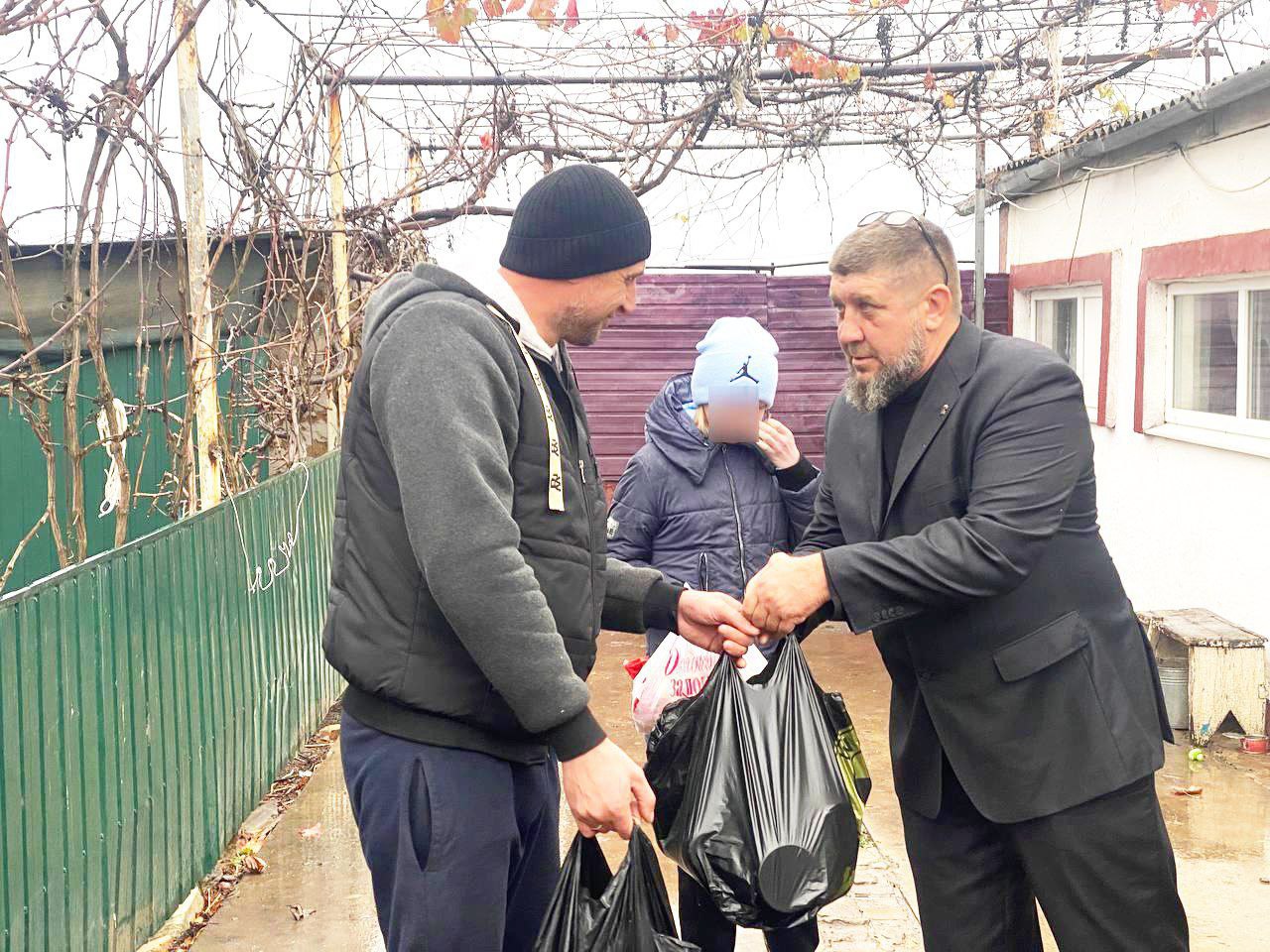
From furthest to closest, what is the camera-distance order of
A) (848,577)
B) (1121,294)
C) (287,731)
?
(1121,294), (287,731), (848,577)

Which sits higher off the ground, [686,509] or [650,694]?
[686,509]

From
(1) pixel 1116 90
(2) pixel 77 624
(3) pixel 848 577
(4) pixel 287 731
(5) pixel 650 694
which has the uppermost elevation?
(1) pixel 1116 90

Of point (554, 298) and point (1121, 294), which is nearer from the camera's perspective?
point (554, 298)

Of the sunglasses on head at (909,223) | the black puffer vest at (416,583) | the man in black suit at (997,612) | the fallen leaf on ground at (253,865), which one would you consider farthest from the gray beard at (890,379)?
the fallen leaf on ground at (253,865)

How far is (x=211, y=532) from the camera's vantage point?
185 inches

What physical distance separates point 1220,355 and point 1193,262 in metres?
0.53

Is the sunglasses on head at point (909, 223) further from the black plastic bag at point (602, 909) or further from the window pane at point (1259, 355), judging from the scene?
the window pane at point (1259, 355)

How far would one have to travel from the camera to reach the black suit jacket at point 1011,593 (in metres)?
2.61

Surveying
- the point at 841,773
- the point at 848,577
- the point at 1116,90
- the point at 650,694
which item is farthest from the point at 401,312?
the point at 1116,90

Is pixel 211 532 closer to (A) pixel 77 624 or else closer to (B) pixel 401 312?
(A) pixel 77 624

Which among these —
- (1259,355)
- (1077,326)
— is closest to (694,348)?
(1077,326)

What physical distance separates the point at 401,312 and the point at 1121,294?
23.0 feet

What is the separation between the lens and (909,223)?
9.20ft

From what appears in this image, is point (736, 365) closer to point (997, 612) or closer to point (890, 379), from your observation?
point (890, 379)
